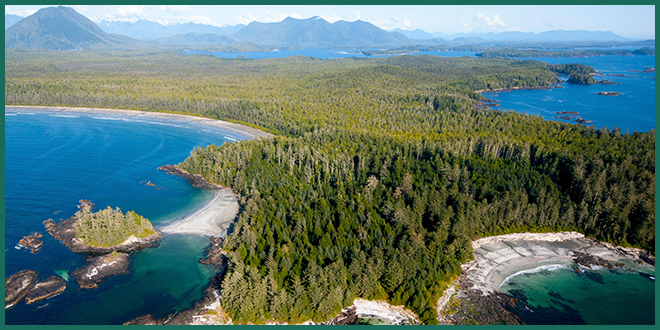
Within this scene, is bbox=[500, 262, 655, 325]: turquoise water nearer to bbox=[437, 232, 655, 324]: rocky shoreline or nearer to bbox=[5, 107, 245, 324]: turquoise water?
bbox=[437, 232, 655, 324]: rocky shoreline

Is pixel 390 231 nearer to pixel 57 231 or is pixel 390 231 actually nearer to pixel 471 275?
pixel 471 275

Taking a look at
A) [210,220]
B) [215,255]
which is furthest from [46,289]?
[210,220]

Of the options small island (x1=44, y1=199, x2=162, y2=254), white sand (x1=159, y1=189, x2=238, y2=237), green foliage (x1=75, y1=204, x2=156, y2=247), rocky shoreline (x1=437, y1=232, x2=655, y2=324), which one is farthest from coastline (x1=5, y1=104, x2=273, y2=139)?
rocky shoreline (x1=437, y1=232, x2=655, y2=324)

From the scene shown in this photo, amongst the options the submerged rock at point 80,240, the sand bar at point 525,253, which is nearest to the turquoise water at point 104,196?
the submerged rock at point 80,240

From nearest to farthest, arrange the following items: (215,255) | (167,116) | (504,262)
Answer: (504,262)
(215,255)
(167,116)

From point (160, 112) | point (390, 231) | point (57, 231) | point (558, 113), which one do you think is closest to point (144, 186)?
point (57, 231)

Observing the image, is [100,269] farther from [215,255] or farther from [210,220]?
[210,220]

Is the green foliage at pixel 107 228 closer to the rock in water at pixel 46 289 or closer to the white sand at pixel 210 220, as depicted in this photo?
the white sand at pixel 210 220
